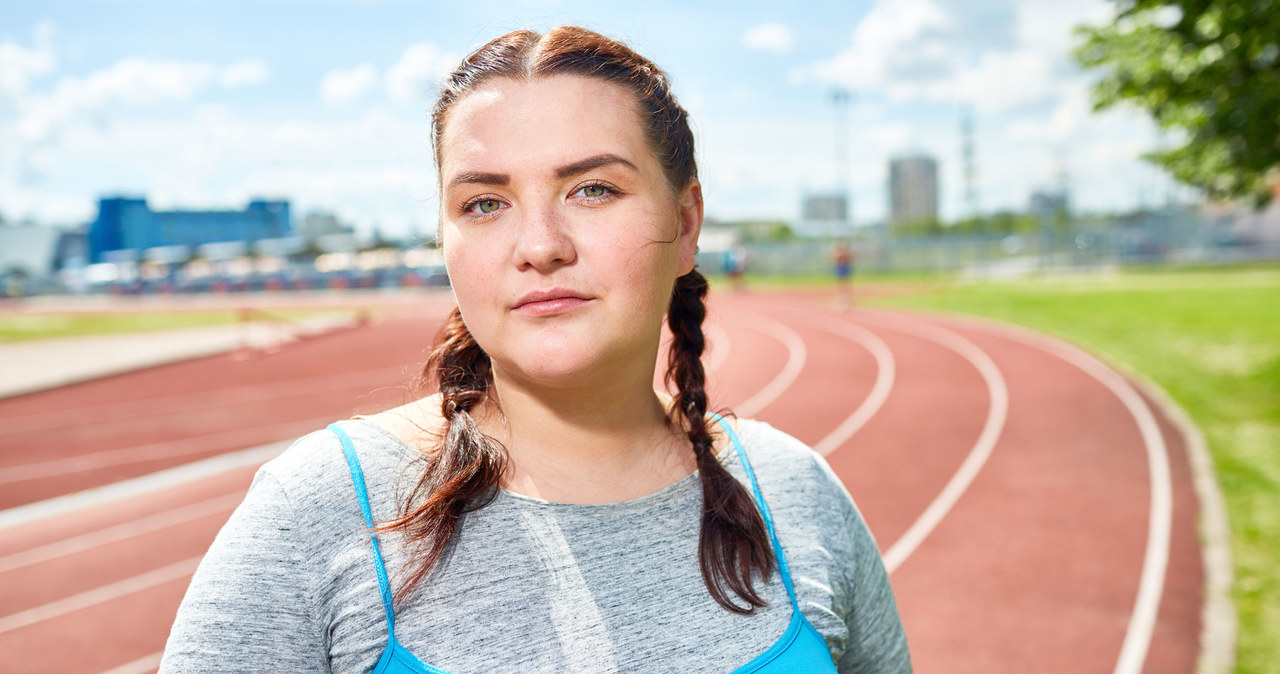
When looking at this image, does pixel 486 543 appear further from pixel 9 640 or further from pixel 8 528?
pixel 8 528

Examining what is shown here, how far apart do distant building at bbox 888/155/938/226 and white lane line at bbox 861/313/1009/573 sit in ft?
195

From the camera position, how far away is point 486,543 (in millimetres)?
1202

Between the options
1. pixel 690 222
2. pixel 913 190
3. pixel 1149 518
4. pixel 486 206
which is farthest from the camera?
pixel 913 190

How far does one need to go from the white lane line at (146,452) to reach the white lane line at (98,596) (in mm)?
4144

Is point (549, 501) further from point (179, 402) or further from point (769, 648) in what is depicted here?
point (179, 402)

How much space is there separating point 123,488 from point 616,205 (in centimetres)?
951

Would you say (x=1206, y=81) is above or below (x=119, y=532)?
above

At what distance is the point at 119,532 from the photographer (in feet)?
24.4

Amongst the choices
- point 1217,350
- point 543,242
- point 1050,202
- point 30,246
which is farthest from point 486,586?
point 30,246

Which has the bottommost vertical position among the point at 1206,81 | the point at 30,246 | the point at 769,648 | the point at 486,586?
the point at 769,648

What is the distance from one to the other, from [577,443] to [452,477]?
0.22m

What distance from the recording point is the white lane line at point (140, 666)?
199 inches

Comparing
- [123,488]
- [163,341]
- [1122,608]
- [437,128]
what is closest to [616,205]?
[437,128]

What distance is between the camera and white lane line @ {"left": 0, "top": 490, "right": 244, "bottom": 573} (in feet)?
22.8
